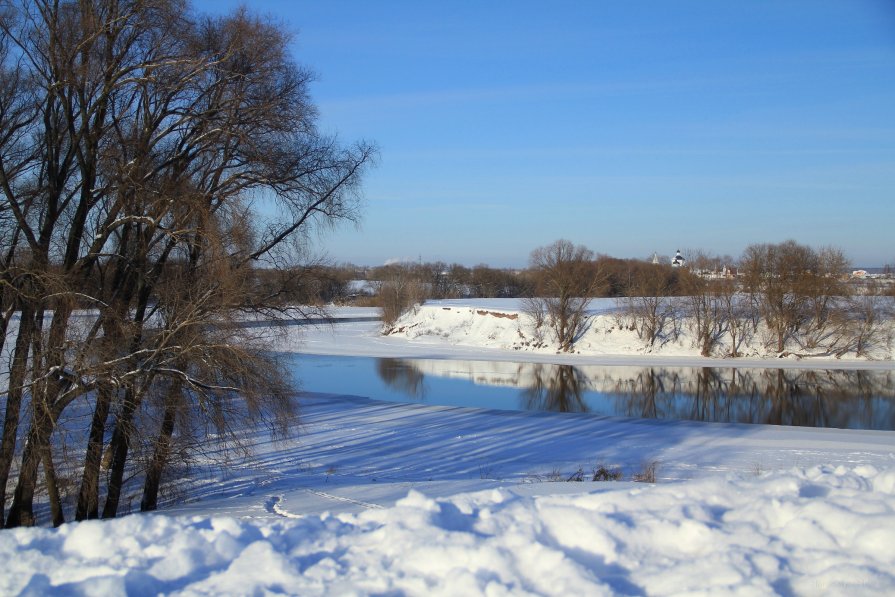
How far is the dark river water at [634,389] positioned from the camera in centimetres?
2231

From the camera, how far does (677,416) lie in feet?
72.0

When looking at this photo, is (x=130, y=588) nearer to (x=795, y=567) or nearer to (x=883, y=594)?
(x=795, y=567)

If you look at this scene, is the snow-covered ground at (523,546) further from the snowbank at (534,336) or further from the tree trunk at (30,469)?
the snowbank at (534,336)

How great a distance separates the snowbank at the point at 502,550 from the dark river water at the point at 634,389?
46.2 feet

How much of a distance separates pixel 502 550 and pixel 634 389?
24.1 meters

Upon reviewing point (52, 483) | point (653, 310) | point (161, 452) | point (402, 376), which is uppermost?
point (653, 310)

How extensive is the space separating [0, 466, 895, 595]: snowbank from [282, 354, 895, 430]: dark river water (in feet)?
46.2

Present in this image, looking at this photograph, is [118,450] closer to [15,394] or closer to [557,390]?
[15,394]

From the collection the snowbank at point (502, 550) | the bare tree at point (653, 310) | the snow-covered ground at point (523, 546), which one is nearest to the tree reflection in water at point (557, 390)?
the bare tree at point (653, 310)

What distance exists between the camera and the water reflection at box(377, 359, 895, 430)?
22062 millimetres

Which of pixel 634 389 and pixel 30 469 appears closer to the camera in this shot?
pixel 30 469

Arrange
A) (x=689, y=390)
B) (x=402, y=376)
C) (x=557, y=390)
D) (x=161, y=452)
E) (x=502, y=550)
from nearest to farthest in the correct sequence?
(x=502, y=550)
(x=161, y=452)
(x=557, y=390)
(x=689, y=390)
(x=402, y=376)

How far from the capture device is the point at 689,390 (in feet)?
89.4

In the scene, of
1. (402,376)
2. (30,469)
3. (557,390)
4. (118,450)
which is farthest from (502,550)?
(402,376)
